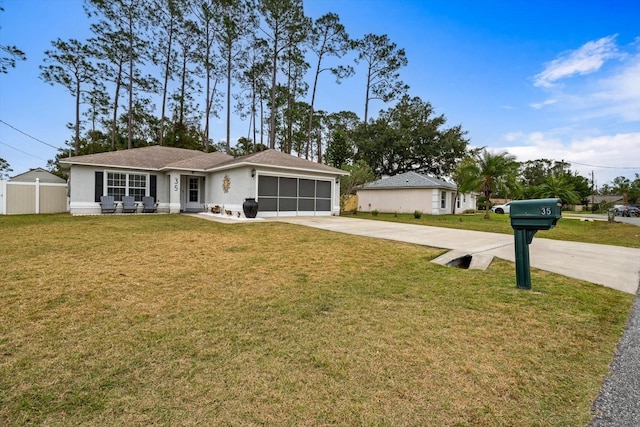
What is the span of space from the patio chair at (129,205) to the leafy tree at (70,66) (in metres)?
16.3

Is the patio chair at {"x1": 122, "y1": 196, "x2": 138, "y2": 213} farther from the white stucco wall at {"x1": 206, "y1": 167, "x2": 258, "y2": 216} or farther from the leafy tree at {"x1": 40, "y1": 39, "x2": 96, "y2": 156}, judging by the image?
the leafy tree at {"x1": 40, "y1": 39, "x2": 96, "y2": 156}

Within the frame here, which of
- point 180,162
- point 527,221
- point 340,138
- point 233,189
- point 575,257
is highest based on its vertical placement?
point 340,138

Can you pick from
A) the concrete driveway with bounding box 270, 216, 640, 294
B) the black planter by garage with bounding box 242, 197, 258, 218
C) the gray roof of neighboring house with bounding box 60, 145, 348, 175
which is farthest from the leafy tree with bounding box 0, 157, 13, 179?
the concrete driveway with bounding box 270, 216, 640, 294

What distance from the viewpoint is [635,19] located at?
1241cm

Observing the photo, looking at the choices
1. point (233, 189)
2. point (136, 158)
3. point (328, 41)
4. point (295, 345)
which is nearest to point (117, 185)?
point (136, 158)

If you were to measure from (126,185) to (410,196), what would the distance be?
20214 mm

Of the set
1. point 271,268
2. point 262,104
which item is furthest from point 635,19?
point 262,104

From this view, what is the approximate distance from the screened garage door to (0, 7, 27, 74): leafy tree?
16009 millimetres

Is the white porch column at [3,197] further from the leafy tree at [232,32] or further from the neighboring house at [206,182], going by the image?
the leafy tree at [232,32]

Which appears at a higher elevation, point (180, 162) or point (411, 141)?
point (411, 141)

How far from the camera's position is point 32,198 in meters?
16.7

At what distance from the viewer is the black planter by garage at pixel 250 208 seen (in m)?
13.5

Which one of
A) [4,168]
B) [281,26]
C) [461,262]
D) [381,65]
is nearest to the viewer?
[461,262]

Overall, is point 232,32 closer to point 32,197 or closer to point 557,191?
point 32,197
